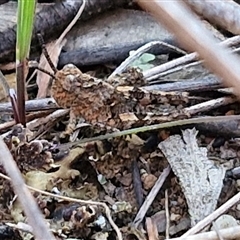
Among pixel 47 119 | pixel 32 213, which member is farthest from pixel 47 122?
pixel 32 213

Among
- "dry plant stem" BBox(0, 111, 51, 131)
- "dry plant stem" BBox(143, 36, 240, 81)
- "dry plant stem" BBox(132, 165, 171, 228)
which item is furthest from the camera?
"dry plant stem" BBox(143, 36, 240, 81)

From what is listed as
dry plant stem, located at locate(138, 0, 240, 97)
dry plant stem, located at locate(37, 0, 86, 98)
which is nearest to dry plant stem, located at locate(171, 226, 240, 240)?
dry plant stem, located at locate(37, 0, 86, 98)

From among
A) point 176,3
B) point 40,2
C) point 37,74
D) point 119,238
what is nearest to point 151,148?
point 119,238

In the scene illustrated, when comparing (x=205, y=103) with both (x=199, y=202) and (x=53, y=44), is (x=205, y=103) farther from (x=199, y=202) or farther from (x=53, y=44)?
(x=53, y=44)

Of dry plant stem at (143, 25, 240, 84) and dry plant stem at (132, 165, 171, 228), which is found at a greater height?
dry plant stem at (143, 25, 240, 84)

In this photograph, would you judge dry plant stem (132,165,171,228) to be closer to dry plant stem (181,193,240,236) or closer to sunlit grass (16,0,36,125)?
dry plant stem (181,193,240,236)

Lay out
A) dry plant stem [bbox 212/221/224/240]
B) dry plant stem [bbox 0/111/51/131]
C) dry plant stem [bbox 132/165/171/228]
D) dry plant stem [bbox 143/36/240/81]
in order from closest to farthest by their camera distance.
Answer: dry plant stem [bbox 212/221/224/240] < dry plant stem [bbox 132/165/171/228] < dry plant stem [bbox 0/111/51/131] < dry plant stem [bbox 143/36/240/81]
